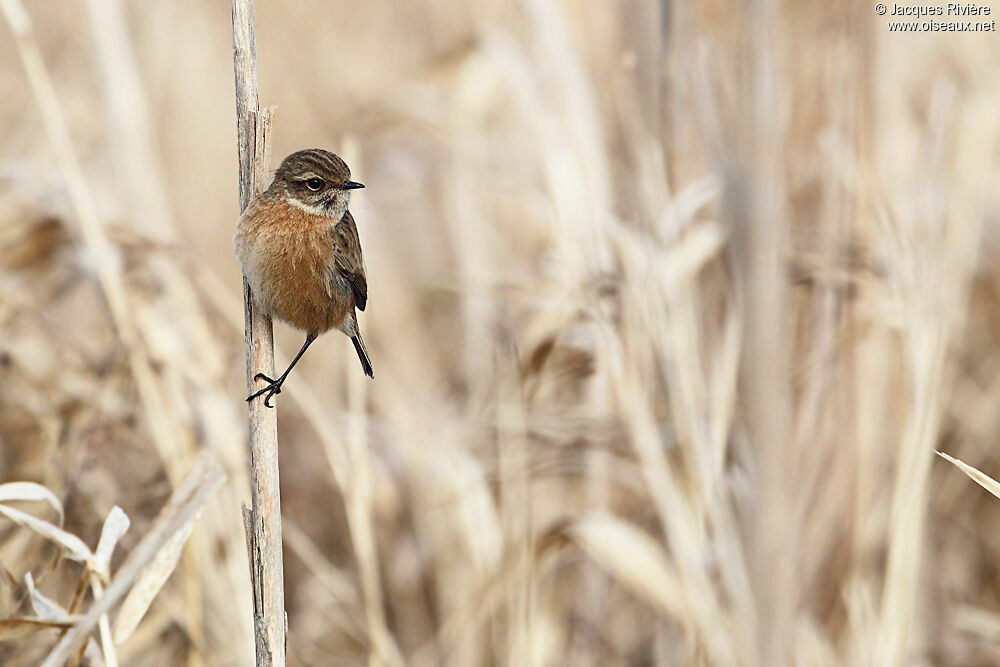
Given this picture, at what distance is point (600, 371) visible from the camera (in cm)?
235

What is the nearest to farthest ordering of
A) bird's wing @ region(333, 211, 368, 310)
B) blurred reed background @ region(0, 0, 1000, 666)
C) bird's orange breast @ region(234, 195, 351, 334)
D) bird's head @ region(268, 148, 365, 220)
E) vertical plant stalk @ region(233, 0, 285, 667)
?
vertical plant stalk @ region(233, 0, 285, 667), bird's orange breast @ region(234, 195, 351, 334), bird's head @ region(268, 148, 365, 220), bird's wing @ region(333, 211, 368, 310), blurred reed background @ region(0, 0, 1000, 666)

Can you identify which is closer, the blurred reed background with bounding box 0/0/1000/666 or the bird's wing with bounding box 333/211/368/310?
the bird's wing with bounding box 333/211/368/310

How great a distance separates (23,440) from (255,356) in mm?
1528

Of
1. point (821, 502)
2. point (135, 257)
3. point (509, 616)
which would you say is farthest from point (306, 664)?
point (821, 502)

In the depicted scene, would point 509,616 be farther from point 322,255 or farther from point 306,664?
point 322,255

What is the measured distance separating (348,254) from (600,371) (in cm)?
78

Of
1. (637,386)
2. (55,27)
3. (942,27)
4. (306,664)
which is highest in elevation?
(55,27)

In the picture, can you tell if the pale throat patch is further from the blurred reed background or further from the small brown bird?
the blurred reed background

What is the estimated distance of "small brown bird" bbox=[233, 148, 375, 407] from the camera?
1570 mm

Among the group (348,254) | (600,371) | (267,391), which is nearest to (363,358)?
(348,254)

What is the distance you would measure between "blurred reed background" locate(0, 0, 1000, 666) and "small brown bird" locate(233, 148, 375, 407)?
0.42m

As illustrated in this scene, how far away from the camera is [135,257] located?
238cm

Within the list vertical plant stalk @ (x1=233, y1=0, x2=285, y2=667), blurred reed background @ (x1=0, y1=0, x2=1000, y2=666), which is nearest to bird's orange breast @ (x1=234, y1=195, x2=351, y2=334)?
vertical plant stalk @ (x1=233, y1=0, x2=285, y2=667)

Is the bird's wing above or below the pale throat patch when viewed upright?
below
